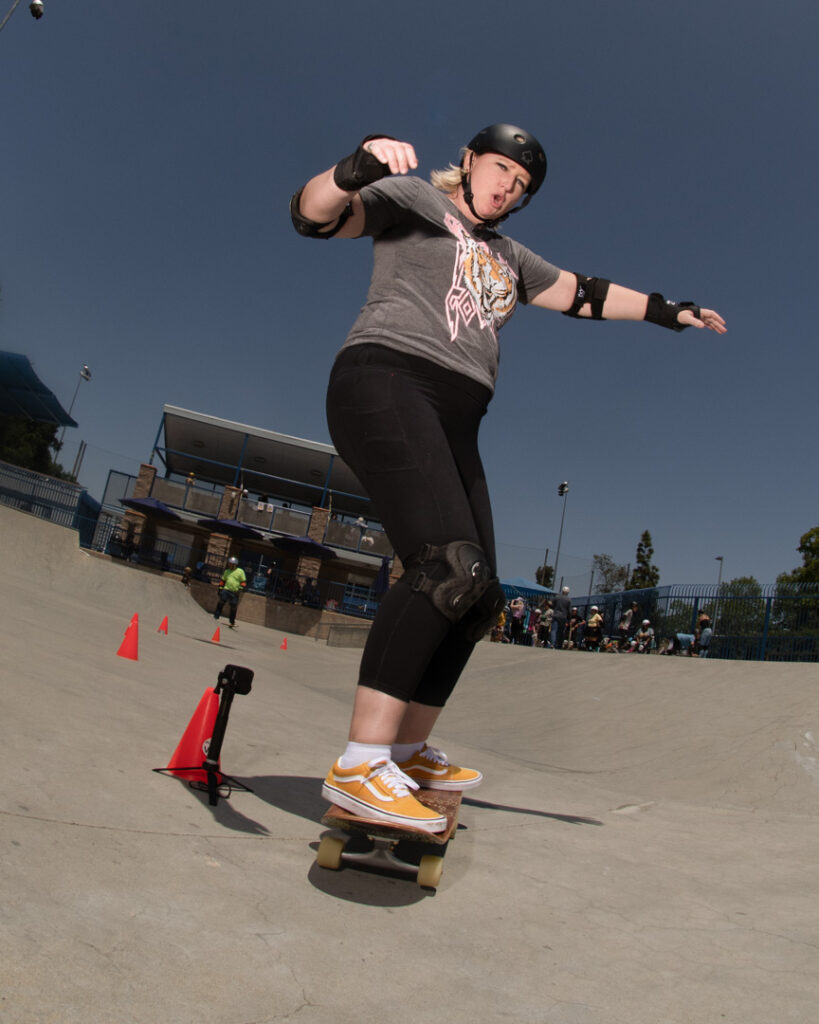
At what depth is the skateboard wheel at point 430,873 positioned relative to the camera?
1.76 metres

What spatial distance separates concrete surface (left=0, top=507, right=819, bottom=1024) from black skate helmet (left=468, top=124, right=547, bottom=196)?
2362 mm

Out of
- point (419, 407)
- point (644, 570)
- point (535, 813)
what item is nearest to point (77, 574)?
point (535, 813)

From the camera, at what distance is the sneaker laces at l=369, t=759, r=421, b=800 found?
1.76 m

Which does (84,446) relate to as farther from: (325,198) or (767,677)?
(325,198)

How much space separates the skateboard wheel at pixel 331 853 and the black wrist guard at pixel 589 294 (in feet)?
7.47

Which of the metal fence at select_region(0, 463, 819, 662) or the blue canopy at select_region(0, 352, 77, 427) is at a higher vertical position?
the blue canopy at select_region(0, 352, 77, 427)

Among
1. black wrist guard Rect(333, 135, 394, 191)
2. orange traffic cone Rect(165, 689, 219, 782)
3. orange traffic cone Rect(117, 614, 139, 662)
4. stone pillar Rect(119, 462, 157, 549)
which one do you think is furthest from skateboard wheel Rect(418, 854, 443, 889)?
stone pillar Rect(119, 462, 157, 549)

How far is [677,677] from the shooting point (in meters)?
9.58

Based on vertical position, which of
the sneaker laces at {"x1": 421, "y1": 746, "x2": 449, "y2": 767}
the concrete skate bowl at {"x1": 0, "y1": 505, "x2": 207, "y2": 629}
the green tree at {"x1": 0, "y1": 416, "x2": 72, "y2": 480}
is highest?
the green tree at {"x1": 0, "y1": 416, "x2": 72, "y2": 480}

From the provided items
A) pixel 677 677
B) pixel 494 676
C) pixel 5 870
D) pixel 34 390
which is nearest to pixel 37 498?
pixel 34 390

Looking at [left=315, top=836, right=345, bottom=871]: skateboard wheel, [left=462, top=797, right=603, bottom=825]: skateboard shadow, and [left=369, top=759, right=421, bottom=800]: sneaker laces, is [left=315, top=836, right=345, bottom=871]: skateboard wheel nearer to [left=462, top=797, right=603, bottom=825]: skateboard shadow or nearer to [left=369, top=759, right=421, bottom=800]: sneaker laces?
[left=369, top=759, right=421, bottom=800]: sneaker laces

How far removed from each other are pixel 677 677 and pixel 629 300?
7.85 m

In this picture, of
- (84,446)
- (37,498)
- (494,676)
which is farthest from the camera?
(84,446)

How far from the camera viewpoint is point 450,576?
1.88m
